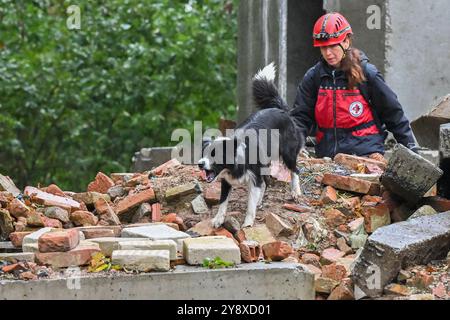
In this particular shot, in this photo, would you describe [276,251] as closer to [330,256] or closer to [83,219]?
[330,256]

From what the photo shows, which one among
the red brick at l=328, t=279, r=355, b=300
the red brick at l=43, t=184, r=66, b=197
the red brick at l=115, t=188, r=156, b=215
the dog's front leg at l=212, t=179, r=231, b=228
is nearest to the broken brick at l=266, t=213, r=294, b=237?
the dog's front leg at l=212, t=179, r=231, b=228

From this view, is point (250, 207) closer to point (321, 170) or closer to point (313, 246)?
point (313, 246)

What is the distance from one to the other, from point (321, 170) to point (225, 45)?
7.46 meters

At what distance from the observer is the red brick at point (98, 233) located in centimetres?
655

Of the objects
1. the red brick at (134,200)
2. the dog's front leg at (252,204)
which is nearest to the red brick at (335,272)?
the dog's front leg at (252,204)

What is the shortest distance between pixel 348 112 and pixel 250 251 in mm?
2291

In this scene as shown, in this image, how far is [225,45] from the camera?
14914 mm

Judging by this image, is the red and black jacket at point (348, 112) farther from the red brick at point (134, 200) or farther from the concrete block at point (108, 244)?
the concrete block at point (108, 244)

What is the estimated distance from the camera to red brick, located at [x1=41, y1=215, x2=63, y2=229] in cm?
678

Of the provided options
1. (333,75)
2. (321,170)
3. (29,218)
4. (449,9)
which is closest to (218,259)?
(29,218)

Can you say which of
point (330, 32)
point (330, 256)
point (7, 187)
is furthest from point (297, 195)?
point (7, 187)

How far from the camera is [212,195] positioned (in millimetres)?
7211

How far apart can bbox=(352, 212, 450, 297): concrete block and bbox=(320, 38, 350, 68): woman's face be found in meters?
2.09

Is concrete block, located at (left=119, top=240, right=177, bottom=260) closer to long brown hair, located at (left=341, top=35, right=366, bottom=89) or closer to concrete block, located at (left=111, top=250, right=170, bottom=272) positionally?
concrete block, located at (left=111, top=250, right=170, bottom=272)
